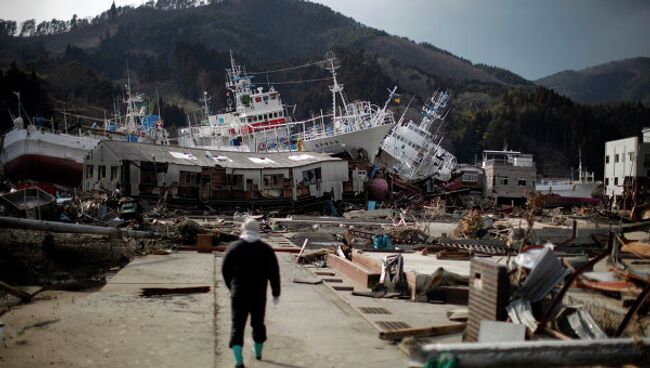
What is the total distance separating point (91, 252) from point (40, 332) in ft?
25.2

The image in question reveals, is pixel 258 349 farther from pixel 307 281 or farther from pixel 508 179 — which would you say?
pixel 508 179

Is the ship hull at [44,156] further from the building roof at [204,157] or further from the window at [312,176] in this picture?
the window at [312,176]

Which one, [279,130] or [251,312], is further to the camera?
[279,130]

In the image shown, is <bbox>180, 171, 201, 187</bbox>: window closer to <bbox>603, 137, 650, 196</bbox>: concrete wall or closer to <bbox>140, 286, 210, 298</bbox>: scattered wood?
<bbox>140, 286, 210, 298</bbox>: scattered wood

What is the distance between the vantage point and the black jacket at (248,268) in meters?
4.93

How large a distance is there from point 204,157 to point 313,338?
2771 centimetres

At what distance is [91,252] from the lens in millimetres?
12836

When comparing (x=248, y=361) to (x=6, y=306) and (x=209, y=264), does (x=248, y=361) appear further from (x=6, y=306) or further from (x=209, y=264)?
(x=209, y=264)

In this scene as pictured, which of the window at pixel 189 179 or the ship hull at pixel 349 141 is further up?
the ship hull at pixel 349 141

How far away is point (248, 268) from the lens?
4949 millimetres

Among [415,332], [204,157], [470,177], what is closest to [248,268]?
[415,332]

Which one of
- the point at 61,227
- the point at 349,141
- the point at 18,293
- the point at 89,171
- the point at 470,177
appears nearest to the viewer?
the point at 18,293

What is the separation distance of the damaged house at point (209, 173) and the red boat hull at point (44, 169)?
14297 millimetres

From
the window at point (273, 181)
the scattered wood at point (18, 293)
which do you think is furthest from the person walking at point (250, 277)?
the window at point (273, 181)
